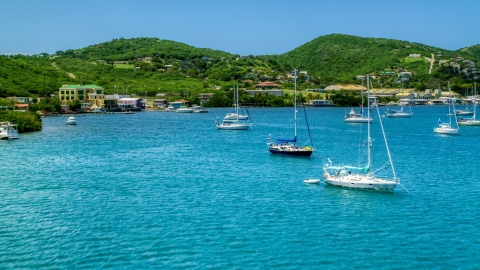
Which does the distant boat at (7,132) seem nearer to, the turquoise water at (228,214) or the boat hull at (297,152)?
the turquoise water at (228,214)

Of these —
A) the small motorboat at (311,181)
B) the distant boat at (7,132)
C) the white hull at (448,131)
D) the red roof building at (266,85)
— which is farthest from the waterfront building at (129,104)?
the small motorboat at (311,181)

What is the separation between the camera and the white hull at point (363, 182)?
33.1m

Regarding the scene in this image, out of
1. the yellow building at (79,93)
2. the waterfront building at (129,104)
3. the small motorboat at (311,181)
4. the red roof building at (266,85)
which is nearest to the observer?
the small motorboat at (311,181)

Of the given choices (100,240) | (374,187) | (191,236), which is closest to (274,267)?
(191,236)

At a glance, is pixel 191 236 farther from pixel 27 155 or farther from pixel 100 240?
pixel 27 155

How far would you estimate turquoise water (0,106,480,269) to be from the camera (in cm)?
2208

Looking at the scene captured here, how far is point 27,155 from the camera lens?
51344 mm

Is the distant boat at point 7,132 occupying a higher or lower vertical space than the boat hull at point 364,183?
higher

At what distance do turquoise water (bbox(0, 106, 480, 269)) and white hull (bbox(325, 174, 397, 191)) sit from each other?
589mm

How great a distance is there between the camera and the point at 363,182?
33406 millimetres

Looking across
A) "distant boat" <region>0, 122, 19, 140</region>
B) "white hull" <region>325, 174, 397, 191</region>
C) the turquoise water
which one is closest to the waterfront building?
"distant boat" <region>0, 122, 19, 140</region>

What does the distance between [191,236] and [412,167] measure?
26223 millimetres

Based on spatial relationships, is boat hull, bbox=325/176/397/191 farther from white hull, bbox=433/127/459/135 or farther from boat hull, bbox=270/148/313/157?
white hull, bbox=433/127/459/135

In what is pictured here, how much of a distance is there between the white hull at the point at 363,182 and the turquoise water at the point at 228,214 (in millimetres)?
589
